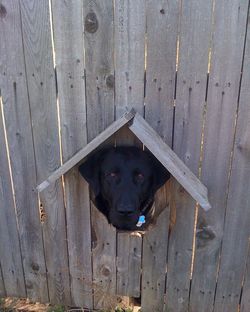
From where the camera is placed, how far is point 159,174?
9.10 ft

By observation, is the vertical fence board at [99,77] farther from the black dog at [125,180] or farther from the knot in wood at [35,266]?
the knot in wood at [35,266]

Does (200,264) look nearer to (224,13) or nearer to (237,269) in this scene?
(237,269)

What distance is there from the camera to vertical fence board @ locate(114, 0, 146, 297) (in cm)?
245

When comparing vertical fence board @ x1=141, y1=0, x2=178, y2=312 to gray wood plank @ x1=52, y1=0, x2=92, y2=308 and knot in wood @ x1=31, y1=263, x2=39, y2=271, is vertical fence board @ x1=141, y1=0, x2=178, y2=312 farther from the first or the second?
knot in wood @ x1=31, y1=263, x2=39, y2=271

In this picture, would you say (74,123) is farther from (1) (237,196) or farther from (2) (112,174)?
(1) (237,196)

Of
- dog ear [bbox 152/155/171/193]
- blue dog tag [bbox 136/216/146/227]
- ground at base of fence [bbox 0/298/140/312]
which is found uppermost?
dog ear [bbox 152/155/171/193]

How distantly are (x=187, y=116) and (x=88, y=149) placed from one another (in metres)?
0.73

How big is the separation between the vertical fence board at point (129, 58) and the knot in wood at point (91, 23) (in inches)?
5.5

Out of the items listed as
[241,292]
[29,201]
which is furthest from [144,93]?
[241,292]

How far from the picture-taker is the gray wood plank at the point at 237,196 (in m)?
2.46

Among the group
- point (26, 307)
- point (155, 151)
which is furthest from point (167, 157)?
point (26, 307)

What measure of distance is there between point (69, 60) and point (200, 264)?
1924mm

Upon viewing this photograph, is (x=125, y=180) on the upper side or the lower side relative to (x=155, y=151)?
lower

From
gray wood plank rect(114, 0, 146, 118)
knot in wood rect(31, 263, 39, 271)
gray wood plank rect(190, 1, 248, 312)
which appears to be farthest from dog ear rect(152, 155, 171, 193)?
knot in wood rect(31, 263, 39, 271)
